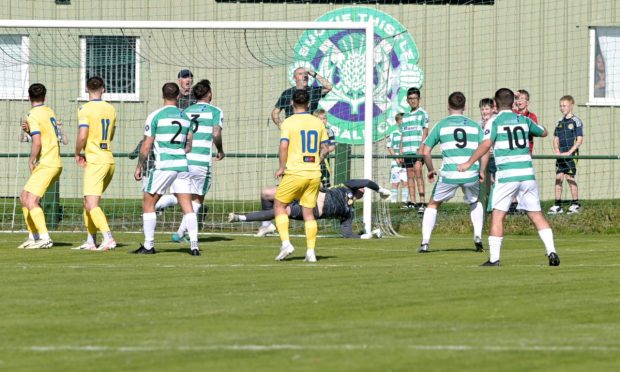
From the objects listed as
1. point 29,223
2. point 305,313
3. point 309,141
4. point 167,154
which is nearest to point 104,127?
point 167,154

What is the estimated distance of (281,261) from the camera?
15.8m

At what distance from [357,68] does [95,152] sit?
1076 centimetres

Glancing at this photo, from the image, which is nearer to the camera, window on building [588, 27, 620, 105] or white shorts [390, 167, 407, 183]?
white shorts [390, 167, 407, 183]

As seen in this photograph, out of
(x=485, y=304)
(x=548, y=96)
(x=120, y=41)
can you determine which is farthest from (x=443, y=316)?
(x=548, y=96)

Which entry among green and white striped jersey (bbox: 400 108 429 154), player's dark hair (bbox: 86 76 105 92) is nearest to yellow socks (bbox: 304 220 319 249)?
player's dark hair (bbox: 86 76 105 92)

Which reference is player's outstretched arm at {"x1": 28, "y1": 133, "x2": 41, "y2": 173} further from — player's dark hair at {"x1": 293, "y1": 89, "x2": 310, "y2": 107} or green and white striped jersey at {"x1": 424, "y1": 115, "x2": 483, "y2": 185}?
green and white striped jersey at {"x1": 424, "y1": 115, "x2": 483, "y2": 185}

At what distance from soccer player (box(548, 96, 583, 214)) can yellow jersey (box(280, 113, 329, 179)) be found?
9410mm

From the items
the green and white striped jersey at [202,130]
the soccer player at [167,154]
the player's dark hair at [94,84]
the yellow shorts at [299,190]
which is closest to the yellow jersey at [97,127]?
the player's dark hair at [94,84]

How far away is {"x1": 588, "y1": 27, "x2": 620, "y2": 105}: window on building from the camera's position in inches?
1144

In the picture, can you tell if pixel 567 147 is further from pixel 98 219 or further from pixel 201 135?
pixel 98 219

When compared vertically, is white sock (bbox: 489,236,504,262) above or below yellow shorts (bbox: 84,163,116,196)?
below

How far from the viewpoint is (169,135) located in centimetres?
1672

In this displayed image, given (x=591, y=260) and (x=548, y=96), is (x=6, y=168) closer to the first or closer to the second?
(x=548, y=96)

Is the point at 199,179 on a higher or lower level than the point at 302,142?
lower
